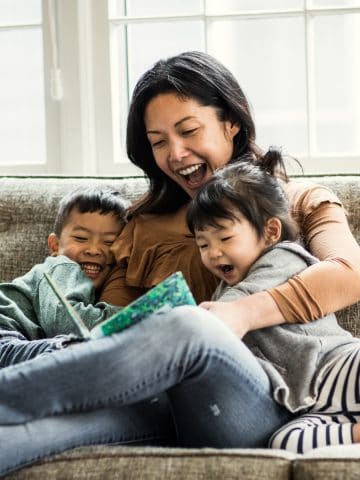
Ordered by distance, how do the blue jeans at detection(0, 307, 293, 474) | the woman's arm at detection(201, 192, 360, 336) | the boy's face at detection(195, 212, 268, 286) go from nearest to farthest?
the blue jeans at detection(0, 307, 293, 474)
the woman's arm at detection(201, 192, 360, 336)
the boy's face at detection(195, 212, 268, 286)

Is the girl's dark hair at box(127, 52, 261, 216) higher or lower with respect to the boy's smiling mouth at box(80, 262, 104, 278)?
higher

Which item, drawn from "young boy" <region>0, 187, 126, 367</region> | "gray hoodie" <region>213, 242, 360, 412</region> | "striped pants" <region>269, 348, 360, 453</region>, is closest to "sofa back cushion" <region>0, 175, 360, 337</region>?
"young boy" <region>0, 187, 126, 367</region>

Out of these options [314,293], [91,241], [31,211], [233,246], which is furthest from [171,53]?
[314,293]

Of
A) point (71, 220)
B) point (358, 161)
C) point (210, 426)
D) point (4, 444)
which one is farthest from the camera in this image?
point (358, 161)

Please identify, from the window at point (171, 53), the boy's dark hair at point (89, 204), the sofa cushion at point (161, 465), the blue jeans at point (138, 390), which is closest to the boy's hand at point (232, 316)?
the blue jeans at point (138, 390)

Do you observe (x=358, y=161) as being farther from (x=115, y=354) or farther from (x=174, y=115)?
(x=115, y=354)

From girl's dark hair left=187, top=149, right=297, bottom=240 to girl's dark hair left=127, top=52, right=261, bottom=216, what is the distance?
0.18 m

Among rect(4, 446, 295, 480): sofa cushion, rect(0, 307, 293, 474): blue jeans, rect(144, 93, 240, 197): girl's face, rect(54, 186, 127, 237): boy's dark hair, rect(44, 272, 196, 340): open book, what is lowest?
rect(4, 446, 295, 480): sofa cushion

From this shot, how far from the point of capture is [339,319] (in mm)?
2332

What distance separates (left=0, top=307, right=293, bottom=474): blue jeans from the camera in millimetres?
1718

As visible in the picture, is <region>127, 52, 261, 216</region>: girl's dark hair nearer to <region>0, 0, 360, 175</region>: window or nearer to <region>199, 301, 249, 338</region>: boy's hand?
<region>199, 301, 249, 338</region>: boy's hand

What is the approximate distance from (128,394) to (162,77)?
3.06ft

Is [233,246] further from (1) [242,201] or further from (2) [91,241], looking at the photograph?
(2) [91,241]

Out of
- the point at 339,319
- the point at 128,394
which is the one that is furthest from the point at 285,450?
the point at 339,319
